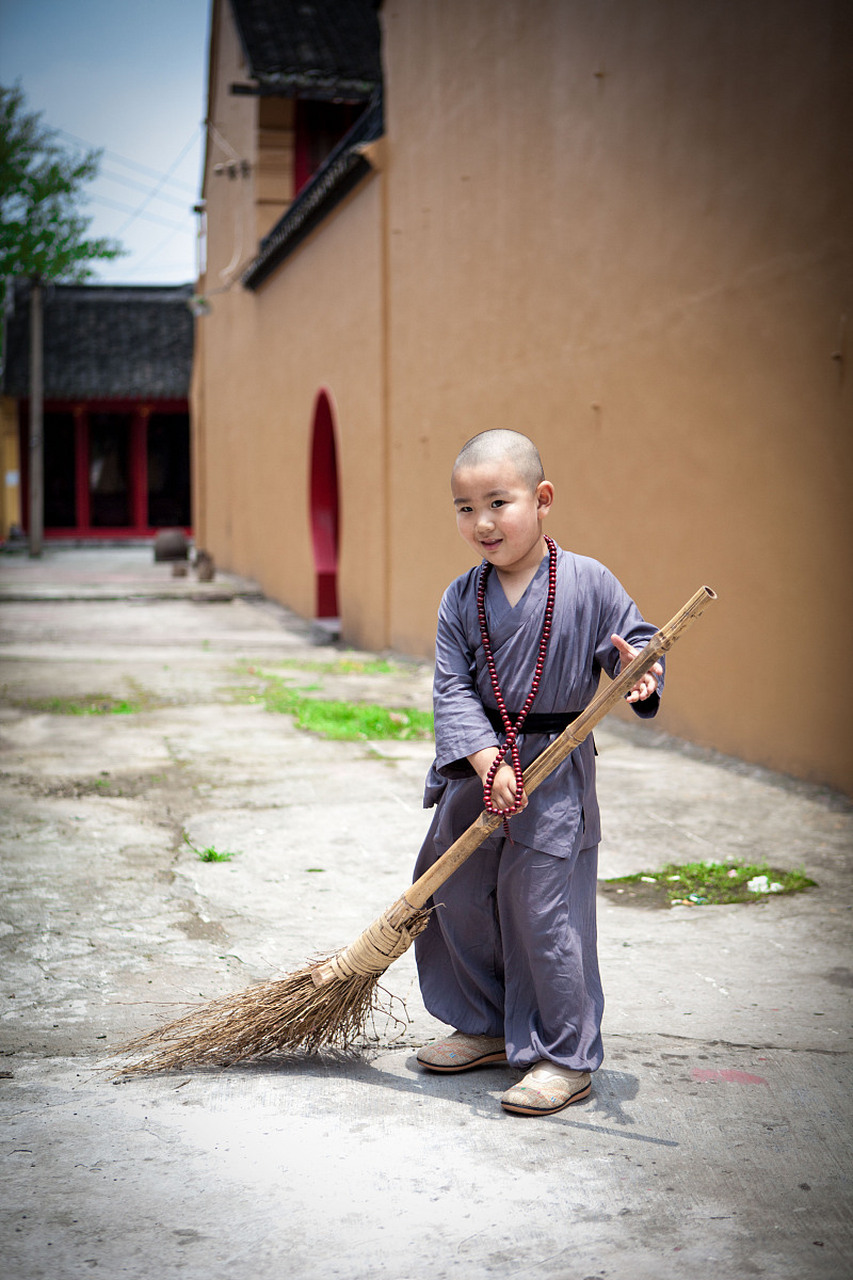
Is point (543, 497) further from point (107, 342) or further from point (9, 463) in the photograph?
point (107, 342)

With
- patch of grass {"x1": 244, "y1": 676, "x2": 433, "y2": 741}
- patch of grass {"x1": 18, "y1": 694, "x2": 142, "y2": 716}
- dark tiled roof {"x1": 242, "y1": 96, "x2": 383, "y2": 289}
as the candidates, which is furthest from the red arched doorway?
patch of grass {"x1": 18, "y1": 694, "x2": 142, "y2": 716}

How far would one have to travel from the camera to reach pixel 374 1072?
2621mm

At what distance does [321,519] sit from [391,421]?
3.25 m

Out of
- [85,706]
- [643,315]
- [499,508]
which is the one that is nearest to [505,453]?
[499,508]

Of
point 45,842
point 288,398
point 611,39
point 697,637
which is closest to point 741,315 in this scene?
point 697,637

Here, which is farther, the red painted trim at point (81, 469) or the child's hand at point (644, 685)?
the red painted trim at point (81, 469)

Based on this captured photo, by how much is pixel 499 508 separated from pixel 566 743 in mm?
499

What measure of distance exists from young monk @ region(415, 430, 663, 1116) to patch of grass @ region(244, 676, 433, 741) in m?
3.69

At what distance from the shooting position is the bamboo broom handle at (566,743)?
229cm

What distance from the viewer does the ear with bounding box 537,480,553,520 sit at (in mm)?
2494

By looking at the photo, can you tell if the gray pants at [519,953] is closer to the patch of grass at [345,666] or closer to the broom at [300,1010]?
the broom at [300,1010]

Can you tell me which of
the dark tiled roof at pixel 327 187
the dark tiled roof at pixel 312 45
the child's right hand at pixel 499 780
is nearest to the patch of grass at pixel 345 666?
the dark tiled roof at pixel 327 187

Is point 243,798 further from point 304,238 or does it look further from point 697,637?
point 304,238

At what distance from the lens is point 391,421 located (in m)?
9.80
